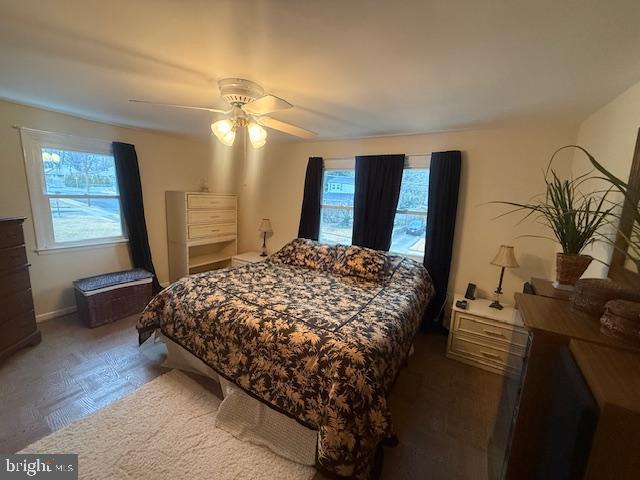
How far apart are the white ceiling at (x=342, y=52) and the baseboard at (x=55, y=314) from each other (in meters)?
2.14

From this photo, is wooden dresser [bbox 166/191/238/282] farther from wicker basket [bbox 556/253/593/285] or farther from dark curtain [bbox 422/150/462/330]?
wicker basket [bbox 556/253/593/285]

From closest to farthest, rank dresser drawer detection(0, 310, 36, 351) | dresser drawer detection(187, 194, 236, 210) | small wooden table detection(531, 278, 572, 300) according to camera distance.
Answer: small wooden table detection(531, 278, 572, 300) < dresser drawer detection(0, 310, 36, 351) < dresser drawer detection(187, 194, 236, 210)

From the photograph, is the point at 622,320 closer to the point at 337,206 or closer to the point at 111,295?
the point at 337,206

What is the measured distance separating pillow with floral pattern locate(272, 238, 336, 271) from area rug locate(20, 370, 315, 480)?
165 cm

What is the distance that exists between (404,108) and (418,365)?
7.36 ft

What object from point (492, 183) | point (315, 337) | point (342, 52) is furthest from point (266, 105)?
point (492, 183)

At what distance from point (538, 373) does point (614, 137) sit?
169cm

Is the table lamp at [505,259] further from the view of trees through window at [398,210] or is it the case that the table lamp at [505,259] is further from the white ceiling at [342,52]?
the white ceiling at [342,52]

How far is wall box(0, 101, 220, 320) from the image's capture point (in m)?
2.46

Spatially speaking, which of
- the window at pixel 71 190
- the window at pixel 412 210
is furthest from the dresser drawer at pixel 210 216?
the window at pixel 412 210

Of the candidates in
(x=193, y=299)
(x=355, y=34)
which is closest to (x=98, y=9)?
(x=355, y=34)

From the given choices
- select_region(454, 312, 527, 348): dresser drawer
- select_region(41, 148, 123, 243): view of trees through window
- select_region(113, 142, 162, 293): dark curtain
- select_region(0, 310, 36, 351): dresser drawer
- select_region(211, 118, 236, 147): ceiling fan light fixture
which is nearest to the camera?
select_region(211, 118, 236, 147): ceiling fan light fixture

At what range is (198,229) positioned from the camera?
3666mm

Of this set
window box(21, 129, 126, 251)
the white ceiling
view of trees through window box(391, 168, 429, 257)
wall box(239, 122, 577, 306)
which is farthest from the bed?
window box(21, 129, 126, 251)
